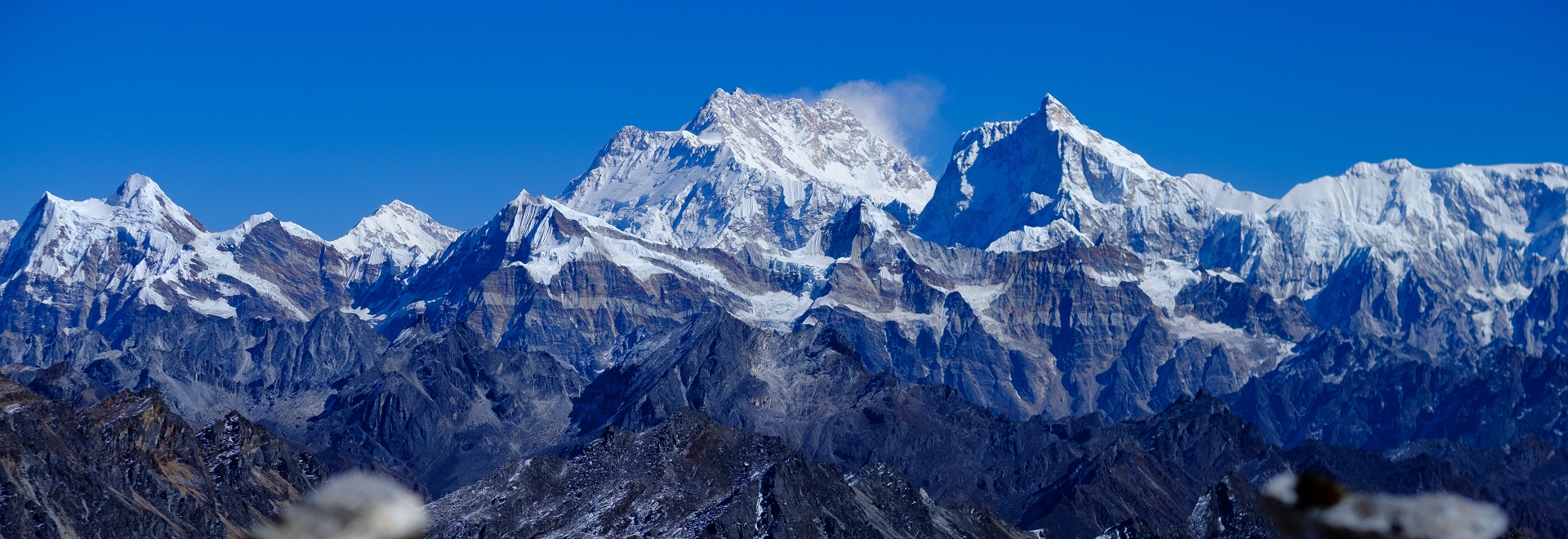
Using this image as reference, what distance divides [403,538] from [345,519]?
1.47ft

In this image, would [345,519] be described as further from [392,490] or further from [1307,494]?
[1307,494]

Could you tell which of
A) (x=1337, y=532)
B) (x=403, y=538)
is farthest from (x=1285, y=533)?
(x=403, y=538)

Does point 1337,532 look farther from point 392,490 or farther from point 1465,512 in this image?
point 392,490

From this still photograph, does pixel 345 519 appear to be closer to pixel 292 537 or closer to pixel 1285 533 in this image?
pixel 292 537

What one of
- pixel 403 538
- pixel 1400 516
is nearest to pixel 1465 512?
pixel 1400 516

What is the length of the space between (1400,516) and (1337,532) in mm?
478

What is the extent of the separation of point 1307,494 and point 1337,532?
34cm

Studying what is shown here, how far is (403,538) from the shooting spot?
49.4ft

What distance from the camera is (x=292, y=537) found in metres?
14.9

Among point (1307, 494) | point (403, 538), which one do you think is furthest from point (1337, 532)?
point (403, 538)

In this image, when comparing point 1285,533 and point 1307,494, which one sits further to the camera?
point 1285,533

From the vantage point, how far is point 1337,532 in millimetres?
14703

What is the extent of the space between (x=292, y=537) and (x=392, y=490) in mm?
792

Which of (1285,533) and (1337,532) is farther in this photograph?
(1285,533)
